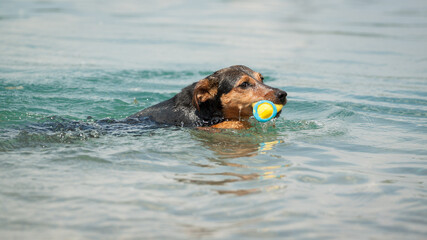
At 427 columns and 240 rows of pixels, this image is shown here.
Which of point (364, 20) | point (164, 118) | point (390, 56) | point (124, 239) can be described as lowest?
point (124, 239)

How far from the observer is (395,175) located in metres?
6.45

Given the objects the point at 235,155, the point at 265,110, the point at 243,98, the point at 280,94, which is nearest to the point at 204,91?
the point at 243,98

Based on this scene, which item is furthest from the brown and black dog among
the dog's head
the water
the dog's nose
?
the water

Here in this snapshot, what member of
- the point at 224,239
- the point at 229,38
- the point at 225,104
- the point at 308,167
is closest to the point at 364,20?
the point at 229,38

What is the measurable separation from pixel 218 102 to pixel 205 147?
1.27 metres

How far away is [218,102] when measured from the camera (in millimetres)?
8633

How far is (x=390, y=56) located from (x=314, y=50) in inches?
102

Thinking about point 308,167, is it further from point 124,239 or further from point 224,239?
point 124,239

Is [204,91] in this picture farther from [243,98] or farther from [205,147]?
[205,147]

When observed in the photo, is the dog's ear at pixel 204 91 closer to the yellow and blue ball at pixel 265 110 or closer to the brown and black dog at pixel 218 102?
the brown and black dog at pixel 218 102

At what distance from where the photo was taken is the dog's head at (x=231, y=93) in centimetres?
834

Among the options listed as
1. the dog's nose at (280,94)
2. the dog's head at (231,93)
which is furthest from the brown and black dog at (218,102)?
the dog's nose at (280,94)

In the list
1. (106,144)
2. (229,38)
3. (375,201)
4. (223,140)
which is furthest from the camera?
(229,38)

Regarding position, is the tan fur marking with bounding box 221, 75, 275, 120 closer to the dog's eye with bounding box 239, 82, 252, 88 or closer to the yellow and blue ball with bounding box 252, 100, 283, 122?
the dog's eye with bounding box 239, 82, 252, 88
